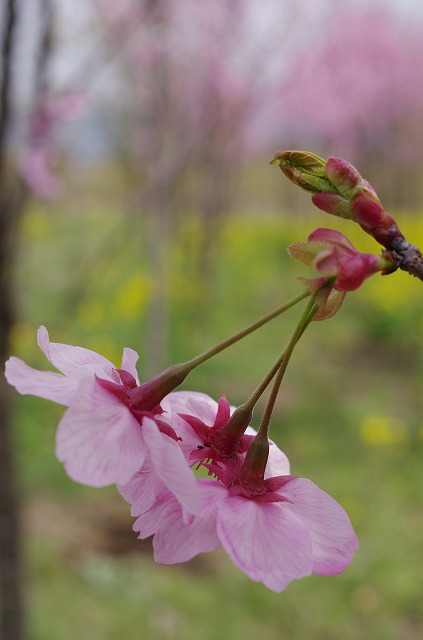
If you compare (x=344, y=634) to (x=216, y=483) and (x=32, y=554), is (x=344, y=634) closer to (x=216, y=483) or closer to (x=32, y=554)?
(x=32, y=554)

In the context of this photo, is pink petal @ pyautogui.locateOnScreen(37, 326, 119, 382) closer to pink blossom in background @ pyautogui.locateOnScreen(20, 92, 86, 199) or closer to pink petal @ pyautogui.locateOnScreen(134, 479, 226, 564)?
pink petal @ pyautogui.locateOnScreen(134, 479, 226, 564)

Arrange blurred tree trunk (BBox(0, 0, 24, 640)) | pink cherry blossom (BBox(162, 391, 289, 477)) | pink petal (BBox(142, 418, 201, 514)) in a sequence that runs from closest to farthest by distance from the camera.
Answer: pink petal (BBox(142, 418, 201, 514)) → pink cherry blossom (BBox(162, 391, 289, 477)) → blurred tree trunk (BBox(0, 0, 24, 640))

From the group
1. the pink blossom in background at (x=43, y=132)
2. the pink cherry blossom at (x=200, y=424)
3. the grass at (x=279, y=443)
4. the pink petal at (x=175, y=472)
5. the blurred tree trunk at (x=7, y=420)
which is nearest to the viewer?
the pink petal at (x=175, y=472)

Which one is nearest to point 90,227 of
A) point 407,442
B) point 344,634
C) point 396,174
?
point 396,174

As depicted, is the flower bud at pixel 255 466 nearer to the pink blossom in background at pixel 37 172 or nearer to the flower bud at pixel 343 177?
the flower bud at pixel 343 177

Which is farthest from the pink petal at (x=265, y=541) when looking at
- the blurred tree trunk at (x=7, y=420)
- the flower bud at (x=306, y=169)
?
the blurred tree trunk at (x=7, y=420)

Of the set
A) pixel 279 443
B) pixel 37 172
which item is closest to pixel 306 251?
pixel 37 172

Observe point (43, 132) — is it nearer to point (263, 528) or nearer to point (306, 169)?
point (306, 169)

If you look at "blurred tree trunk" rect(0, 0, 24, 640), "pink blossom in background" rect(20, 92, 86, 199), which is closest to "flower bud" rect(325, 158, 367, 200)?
"blurred tree trunk" rect(0, 0, 24, 640)

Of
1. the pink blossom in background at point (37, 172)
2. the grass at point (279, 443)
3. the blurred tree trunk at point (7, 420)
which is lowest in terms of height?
the grass at point (279, 443)
